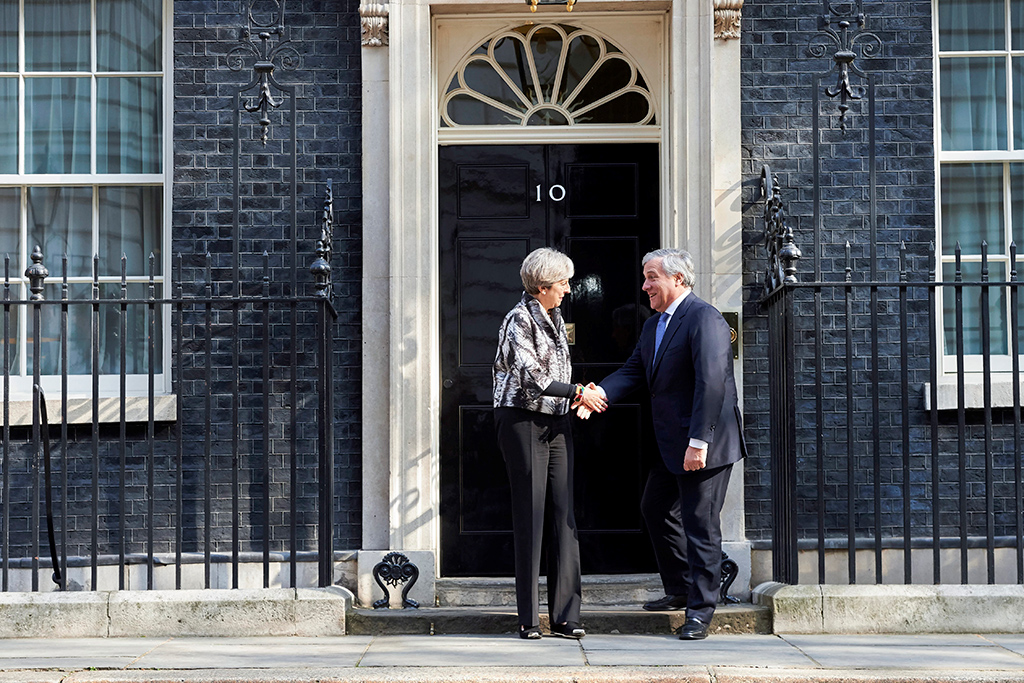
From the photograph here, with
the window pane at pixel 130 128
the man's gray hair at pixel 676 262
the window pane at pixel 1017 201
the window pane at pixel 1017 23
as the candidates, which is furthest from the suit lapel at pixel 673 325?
the window pane at pixel 130 128

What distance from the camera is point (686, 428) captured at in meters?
5.84

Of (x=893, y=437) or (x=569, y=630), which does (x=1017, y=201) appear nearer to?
(x=893, y=437)

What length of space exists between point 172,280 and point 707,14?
3.49 metres

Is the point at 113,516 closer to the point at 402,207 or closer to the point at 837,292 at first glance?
the point at 402,207

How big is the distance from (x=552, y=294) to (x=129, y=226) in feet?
9.75

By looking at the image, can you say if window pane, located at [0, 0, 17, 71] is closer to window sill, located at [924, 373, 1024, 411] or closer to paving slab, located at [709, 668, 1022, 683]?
paving slab, located at [709, 668, 1022, 683]

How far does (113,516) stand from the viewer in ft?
22.5

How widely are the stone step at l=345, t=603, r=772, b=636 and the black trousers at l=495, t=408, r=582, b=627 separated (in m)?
0.34

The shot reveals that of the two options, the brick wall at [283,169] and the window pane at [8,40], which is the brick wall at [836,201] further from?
the window pane at [8,40]

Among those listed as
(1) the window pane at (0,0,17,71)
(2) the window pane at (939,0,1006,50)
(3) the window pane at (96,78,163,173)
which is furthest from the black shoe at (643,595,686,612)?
(1) the window pane at (0,0,17,71)

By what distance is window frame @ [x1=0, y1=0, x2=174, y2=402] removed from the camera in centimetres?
711

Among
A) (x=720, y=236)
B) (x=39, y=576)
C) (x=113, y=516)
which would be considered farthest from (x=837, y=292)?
(x=39, y=576)

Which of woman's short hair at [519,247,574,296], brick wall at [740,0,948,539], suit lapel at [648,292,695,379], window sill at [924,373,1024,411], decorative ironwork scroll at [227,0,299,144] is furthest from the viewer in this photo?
decorative ironwork scroll at [227,0,299,144]

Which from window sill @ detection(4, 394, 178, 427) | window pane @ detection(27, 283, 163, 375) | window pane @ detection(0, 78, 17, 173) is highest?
window pane @ detection(0, 78, 17, 173)
